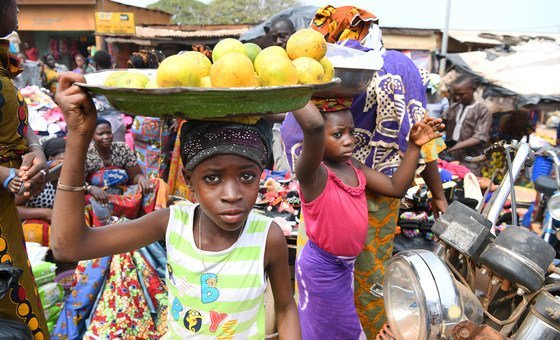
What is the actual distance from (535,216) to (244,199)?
3922 mm

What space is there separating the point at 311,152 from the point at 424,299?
0.75 meters

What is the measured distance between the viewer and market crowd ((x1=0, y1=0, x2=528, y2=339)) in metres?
1.41

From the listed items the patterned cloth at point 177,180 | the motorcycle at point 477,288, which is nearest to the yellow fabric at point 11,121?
the motorcycle at point 477,288

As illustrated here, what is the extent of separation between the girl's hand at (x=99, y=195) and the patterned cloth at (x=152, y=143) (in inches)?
44.0

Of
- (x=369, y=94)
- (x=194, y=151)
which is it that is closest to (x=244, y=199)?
(x=194, y=151)

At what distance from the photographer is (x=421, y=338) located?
4.11 ft


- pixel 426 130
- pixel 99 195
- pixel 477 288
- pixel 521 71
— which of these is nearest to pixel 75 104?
pixel 477 288

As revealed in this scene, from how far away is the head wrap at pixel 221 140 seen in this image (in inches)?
54.2

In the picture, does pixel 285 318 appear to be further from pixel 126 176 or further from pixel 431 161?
pixel 126 176

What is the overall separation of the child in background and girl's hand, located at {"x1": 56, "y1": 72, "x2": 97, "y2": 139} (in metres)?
0.01

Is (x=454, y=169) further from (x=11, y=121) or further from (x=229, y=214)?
(x=11, y=121)

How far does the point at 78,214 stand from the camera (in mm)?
1338

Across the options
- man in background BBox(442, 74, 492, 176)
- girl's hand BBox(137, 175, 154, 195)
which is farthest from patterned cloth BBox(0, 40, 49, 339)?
man in background BBox(442, 74, 492, 176)

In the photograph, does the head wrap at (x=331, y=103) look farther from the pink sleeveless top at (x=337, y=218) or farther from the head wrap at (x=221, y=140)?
the head wrap at (x=221, y=140)
